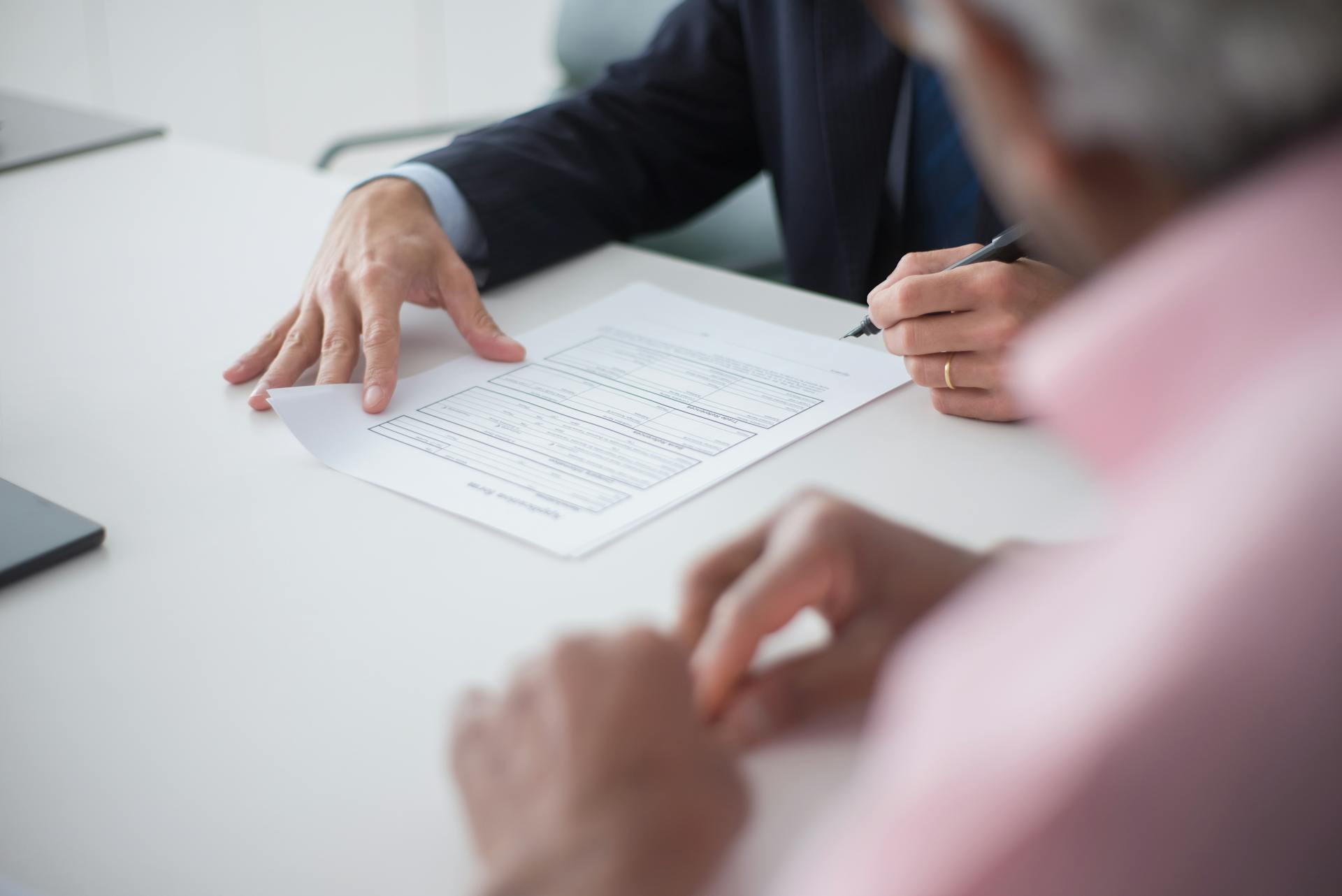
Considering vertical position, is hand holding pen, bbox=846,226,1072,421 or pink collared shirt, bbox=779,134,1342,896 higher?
pink collared shirt, bbox=779,134,1342,896

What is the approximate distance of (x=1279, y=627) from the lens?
0.26 meters

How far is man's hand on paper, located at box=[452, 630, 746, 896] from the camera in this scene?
0.45m

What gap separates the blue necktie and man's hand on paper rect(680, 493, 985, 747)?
78cm

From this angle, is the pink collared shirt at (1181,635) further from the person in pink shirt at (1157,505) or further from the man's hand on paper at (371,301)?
the man's hand on paper at (371,301)

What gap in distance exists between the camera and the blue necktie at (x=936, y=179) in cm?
133

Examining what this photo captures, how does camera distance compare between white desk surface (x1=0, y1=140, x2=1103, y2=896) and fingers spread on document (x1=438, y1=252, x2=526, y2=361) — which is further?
fingers spread on document (x1=438, y1=252, x2=526, y2=361)

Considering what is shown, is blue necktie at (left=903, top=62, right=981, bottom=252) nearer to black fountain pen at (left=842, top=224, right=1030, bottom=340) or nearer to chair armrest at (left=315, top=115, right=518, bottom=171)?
black fountain pen at (left=842, top=224, right=1030, bottom=340)

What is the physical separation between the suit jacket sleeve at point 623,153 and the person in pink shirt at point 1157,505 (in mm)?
869

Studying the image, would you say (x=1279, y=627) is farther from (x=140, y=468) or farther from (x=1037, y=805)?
(x=140, y=468)

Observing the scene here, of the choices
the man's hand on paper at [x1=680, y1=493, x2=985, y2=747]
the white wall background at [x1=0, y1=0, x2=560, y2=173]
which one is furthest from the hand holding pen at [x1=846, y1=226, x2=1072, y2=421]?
the white wall background at [x1=0, y1=0, x2=560, y2=173]

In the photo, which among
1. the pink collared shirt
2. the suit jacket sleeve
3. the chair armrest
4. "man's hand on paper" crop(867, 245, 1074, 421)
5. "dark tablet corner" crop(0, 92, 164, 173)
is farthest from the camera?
the chair armrest

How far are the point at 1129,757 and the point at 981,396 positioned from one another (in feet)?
2.05

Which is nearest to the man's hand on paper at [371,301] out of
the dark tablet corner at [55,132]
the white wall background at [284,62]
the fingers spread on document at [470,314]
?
the fingers spread on document at [470,314]

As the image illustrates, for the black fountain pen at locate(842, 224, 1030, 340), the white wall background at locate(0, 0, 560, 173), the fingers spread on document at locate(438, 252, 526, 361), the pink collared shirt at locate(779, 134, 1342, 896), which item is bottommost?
the white wall background at locate(0, 0, 560, 173)
